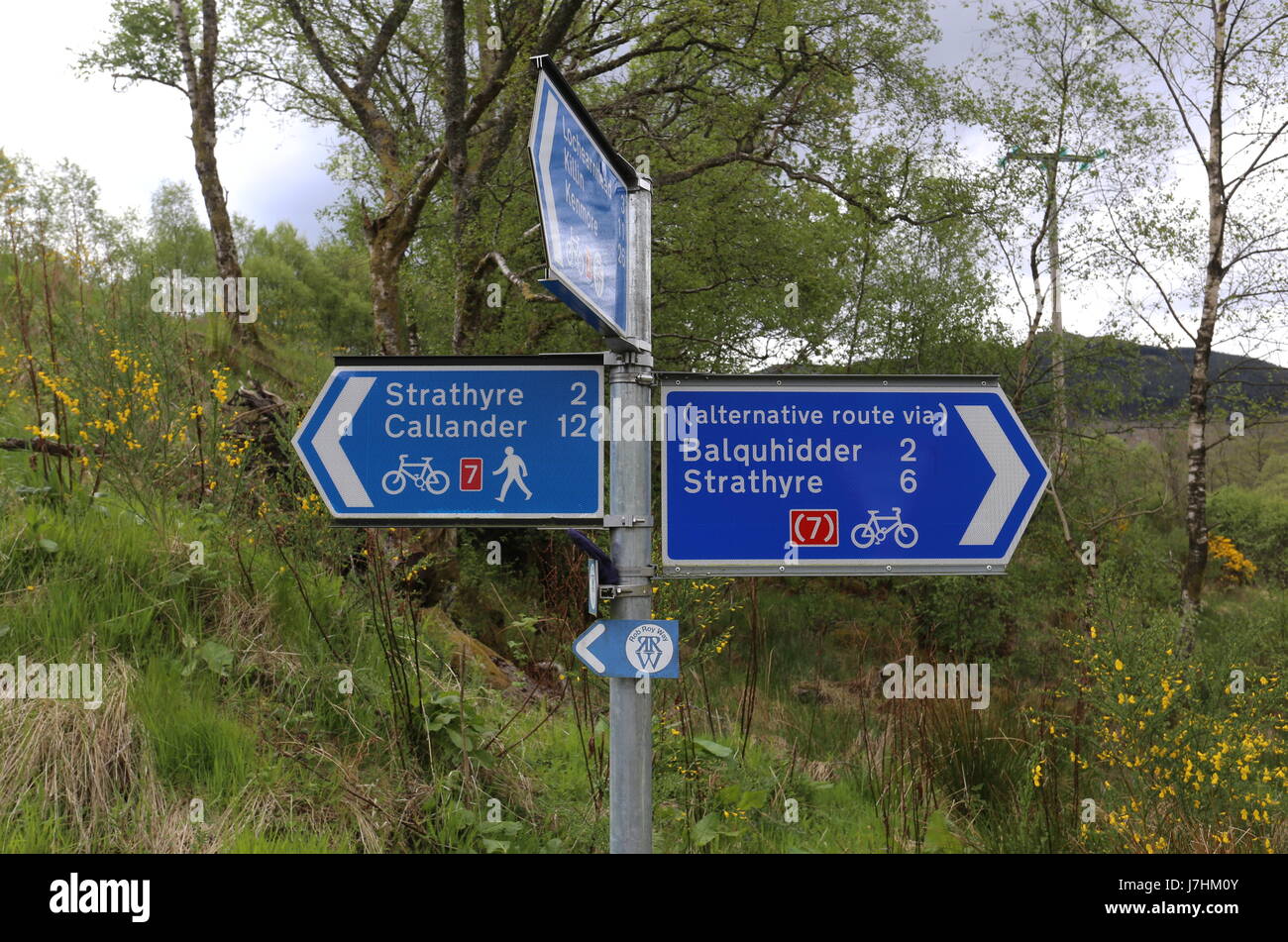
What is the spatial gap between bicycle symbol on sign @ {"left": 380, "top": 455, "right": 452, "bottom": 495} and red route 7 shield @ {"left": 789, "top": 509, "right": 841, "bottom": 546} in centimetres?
78

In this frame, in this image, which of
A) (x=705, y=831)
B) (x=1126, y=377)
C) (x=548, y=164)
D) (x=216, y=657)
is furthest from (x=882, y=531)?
(x=1126, y=377)

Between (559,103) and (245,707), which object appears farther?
(245,707)

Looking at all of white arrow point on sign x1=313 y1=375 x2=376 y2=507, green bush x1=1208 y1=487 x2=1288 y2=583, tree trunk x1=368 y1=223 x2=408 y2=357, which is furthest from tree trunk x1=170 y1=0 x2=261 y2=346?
green bush x1=1208 y1=487 x2=1288 y2=583

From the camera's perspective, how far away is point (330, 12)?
1616 cm

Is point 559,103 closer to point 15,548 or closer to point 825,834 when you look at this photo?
point 825,834

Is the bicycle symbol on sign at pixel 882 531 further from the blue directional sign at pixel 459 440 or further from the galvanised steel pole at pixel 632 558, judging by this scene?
the blue directional sign at pixel 459 440

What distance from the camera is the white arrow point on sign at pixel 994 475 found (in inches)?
80.5

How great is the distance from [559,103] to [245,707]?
3430 millimetres

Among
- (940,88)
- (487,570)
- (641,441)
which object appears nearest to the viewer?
(641,441)

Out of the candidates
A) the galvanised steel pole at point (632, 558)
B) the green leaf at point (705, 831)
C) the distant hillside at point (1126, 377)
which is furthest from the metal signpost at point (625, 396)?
the distant hillside at point (1126, 377)

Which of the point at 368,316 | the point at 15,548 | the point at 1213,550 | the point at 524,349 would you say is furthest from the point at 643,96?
the point at 1213,550

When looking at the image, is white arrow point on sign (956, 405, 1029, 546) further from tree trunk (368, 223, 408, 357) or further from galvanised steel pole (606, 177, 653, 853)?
tree trunk (368, 223, 408, 357)

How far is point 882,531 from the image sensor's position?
2.00 meters

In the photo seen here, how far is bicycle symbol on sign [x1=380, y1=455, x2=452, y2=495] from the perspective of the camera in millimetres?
1948
